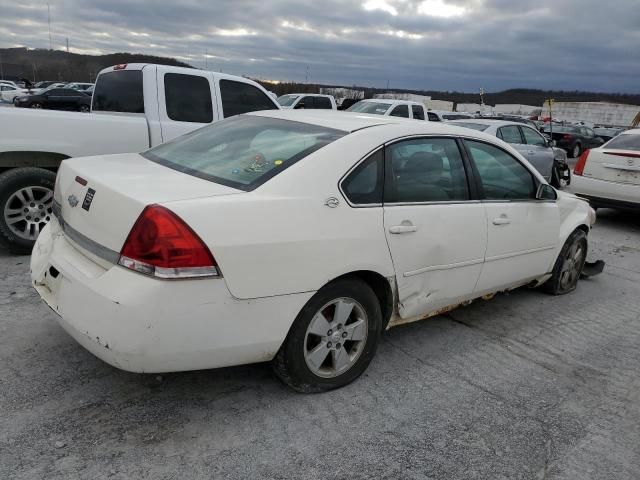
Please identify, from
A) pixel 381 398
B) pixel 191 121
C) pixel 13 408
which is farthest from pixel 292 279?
pixel 191 121

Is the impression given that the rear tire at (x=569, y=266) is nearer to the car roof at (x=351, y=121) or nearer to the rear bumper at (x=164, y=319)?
the car roof at (x=351, y=121)

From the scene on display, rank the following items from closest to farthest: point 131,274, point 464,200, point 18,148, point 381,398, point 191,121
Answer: point 131,274 → point 381,398 → point 464,200 → point 18,148 → point 191,121

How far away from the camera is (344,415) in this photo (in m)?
2.95

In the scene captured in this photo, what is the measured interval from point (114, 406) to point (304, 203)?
147 cm

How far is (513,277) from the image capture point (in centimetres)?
430

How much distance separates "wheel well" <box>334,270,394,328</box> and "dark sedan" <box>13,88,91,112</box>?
27200 mm

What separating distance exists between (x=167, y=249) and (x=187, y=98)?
4425 millimetres

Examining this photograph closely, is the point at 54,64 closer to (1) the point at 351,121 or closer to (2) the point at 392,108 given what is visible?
(2) the point at 392,108

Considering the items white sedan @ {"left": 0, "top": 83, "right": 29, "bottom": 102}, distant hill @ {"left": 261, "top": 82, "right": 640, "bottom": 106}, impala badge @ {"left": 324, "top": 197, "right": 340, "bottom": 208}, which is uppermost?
distant hill @ {"left": 261, "top": 82, "right": 640, "bottom": 106}

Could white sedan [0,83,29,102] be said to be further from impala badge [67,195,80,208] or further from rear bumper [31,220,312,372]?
rear bumper [31,220,312,372]

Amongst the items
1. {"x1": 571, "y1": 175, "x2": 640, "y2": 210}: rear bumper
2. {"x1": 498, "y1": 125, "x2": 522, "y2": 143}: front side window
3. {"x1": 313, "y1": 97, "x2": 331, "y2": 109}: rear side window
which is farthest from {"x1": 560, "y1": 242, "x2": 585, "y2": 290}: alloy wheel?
{"x1": 313, "y1": 97, "x2": 331, "y2": 109}: rear side window

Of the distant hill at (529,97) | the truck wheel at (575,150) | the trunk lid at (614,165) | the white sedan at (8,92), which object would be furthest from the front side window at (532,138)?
the distant hill at (529,97)

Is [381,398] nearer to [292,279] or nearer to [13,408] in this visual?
[292,279]

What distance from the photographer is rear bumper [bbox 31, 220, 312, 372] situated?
241cm
